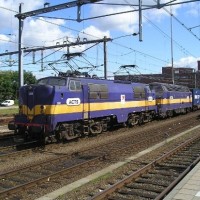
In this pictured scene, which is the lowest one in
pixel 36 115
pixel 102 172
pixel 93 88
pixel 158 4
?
pixel 102 172

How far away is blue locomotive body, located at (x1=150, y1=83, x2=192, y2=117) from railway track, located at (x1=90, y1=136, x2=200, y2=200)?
17.9m

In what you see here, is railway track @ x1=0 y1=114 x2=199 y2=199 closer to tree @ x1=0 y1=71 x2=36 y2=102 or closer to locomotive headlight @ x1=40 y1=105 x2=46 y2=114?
locomotive headlight @ x1=40 y1=105 x2=46 y2=114

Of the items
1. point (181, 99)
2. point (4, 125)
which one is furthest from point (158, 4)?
point (181, 99)

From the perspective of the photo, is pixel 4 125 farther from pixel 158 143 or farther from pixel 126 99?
pixel 158 143

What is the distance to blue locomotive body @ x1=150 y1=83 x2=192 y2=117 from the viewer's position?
33.3 meters

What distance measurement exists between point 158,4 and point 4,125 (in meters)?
16.5

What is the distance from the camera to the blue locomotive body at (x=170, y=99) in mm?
33297

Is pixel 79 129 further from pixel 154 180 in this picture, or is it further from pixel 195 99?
pixel 195 99

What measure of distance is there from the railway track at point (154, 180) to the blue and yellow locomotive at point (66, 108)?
531cm

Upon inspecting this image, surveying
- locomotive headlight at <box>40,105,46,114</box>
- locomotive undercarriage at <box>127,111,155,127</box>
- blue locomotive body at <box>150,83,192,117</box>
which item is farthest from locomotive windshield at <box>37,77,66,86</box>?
blue locomotive body at <box>150,83,192,117</box>

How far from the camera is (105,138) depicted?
20.7 m

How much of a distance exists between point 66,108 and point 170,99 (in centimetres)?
2007

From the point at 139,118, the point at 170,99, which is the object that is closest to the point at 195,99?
the point at 170,99

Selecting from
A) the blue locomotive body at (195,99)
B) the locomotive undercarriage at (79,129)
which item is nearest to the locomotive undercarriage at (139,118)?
the locomotive undercarriage at (79,129)
